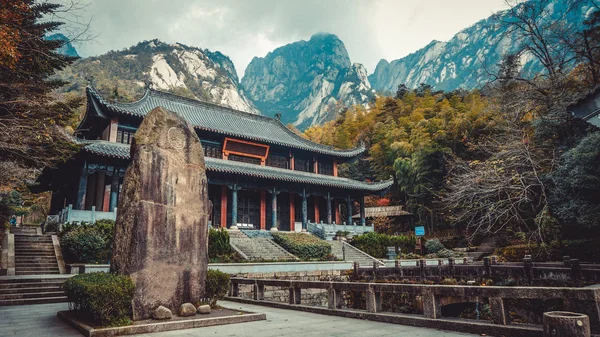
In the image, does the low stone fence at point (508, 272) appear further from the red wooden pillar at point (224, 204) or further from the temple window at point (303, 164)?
the temple window at point (303, 164)

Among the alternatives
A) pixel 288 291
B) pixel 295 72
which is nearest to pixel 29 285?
pixel 288 291

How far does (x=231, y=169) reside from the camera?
72.5 feet

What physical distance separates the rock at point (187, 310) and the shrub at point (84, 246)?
9.47 m

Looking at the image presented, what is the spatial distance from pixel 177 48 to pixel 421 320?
360 ft

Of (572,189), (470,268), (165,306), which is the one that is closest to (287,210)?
(470,268)

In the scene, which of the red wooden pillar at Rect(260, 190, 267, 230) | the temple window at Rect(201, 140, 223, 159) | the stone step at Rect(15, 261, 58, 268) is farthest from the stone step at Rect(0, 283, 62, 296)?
the red wooden pillar at Rect(260, 190, 267, 230)

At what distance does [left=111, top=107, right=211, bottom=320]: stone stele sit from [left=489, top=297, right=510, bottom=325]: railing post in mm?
4741

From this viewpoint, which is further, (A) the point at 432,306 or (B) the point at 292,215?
(B) the point at 292,215

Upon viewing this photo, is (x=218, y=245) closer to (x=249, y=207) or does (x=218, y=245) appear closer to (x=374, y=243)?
(x=249, y=207)

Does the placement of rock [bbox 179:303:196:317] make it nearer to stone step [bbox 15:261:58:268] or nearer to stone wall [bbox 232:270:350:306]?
stone wall [bbox 232:270:350:306]

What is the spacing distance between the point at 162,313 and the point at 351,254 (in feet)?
55.9

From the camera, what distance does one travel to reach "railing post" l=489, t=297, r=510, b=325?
447cm

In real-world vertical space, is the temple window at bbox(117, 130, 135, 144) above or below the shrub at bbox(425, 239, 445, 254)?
above

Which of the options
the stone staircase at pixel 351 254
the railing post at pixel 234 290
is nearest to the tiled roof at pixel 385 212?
the stone staircase at pixel 351 254
